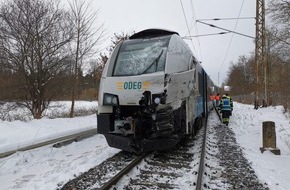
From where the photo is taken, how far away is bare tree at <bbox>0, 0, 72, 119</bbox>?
1546cm

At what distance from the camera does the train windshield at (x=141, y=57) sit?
7863 millimetres

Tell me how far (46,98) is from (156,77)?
11355mm

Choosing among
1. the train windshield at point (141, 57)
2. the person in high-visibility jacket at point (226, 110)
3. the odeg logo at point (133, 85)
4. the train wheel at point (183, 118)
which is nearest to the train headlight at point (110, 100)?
the odeg logo at point (133, 85)

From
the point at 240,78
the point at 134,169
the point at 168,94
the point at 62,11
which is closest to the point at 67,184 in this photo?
the point at 134,169

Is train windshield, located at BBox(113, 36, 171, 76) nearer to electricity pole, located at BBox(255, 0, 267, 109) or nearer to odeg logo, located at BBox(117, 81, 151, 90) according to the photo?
odeg logo, located at BBox(117, 81, 151, 90)

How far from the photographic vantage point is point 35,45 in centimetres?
1592

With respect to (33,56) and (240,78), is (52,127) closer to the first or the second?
(33,56)

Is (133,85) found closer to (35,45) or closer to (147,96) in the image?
(147,96)

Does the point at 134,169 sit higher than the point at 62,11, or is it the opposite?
the point at 62,11

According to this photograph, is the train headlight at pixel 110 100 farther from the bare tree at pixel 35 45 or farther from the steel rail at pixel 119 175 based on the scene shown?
the bare tree at pixel 35 45

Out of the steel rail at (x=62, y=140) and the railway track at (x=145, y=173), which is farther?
the steel rail at (x=62, y=140)

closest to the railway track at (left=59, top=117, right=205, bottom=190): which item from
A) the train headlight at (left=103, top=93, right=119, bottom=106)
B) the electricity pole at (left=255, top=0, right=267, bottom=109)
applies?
the train headlight at (left=103, top=93, right=119, bottom=106)

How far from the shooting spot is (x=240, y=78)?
7912cm

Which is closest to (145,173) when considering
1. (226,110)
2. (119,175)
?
(119,175)
